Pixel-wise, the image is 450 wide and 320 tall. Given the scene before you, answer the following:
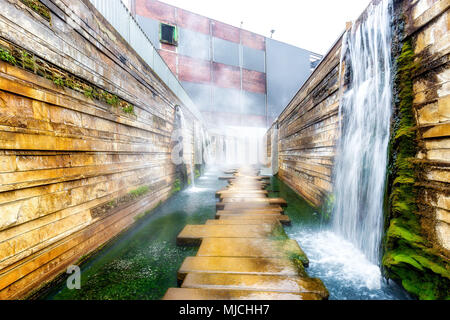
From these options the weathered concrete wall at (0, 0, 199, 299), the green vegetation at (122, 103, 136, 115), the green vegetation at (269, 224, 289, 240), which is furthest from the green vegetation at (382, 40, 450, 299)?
the green vegetation at (122, 103, 136, 115)

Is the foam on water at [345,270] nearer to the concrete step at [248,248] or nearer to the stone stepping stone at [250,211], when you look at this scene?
the concrete step at [248,248]

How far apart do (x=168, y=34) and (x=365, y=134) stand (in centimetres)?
2151

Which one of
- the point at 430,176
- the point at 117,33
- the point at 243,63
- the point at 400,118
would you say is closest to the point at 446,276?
the point at 430,176

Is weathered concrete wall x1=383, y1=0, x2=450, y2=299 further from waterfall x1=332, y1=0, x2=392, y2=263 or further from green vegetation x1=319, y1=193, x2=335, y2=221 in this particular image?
green vegetation x1=319, y1=193, x2=335, y2=221

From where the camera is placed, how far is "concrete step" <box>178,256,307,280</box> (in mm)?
2289

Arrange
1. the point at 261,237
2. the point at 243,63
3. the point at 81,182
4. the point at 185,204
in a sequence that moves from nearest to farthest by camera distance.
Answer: the point at 81,182 → the point at 261,237 → the point at 185,204 → the point at 243,63

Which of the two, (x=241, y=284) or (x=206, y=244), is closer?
(x=241, y=284)

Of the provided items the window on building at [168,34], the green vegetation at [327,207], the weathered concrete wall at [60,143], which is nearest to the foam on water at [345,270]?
the green vegetation at [327,207]

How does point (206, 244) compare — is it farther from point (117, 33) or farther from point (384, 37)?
point (117, 33)

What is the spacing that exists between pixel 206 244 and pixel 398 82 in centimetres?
376

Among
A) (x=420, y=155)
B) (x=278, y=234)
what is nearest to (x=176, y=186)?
(x=278, y=234)

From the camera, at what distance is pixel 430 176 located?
2.11 metres

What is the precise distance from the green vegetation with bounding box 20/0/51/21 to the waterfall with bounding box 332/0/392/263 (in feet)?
16.0

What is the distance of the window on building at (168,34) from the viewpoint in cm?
1819
